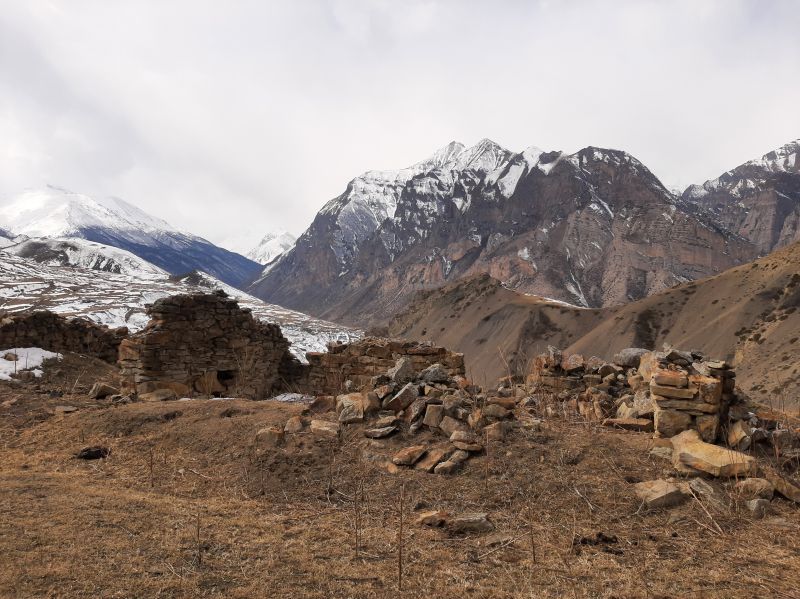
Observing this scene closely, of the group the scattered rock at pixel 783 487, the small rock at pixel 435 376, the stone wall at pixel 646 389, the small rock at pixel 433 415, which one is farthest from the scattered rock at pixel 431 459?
the scattered rock at pixel 783 487

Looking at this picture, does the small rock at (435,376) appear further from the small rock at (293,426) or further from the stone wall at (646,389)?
the stone wall at (646,389)

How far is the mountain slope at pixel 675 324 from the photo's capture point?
54.2 m

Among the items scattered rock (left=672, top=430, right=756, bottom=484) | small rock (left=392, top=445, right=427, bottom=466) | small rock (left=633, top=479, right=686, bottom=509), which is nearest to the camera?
small rock (left=633, top=479, right=686, bottom=509)

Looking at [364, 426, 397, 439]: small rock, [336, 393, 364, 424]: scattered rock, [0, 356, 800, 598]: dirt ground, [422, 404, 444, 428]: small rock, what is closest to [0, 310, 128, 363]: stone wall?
[0, 356, 800, 598]: dirt ground

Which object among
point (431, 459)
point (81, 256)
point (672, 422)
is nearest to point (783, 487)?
point (672, 422)

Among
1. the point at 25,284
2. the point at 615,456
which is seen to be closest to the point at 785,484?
the point at 615,456

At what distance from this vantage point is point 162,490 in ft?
22.8

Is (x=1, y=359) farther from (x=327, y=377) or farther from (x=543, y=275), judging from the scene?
(x=543, y=275)

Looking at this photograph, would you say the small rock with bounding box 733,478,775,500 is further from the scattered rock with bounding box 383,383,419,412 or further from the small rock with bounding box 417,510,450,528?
the scattered rock with bounding box 383,383,419,412

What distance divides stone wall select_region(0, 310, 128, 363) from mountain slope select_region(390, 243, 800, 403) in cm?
3182

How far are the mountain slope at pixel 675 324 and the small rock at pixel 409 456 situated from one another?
37.4 metres

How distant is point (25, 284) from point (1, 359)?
4688 inches

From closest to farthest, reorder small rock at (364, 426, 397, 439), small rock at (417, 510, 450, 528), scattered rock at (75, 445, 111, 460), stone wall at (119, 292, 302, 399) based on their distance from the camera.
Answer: small rock at (417, 510, 450, 528) < small rock at (364, 426, 397, 439) < scattered rock at (75, 445, 111, 460) < stone wall at (119, 292, 302, 399)

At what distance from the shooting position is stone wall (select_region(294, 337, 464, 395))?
44.5 ft
